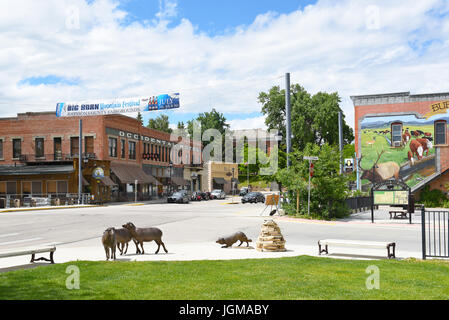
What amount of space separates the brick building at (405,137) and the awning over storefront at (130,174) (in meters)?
27.3

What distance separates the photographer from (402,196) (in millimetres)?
23219

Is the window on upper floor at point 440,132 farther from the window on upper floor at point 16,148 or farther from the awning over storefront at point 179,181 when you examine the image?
the window on upper floor at point 16,148

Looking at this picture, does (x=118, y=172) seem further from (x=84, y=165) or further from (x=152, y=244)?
(x=152, y=244)

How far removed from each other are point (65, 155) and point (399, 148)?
3504cm

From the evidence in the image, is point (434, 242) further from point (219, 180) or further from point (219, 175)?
point (219, 175)

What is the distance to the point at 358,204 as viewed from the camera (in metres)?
30.6

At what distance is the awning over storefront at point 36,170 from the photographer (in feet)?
154

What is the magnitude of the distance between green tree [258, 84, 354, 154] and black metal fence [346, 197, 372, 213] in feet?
97.5

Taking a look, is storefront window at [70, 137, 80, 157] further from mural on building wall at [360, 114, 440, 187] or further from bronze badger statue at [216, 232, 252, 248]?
bronze badger statue at [216, 232, 252, 248]

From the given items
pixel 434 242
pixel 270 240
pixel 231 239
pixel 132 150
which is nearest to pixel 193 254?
pixel 231 239

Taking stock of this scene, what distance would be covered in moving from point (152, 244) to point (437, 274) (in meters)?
8.80

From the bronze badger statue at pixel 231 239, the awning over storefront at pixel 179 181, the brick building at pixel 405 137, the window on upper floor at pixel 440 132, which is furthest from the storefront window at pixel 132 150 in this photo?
the bronze badger statue at pixel 231 239

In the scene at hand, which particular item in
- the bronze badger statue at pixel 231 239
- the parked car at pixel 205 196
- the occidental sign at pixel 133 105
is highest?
the occidental sign at pixel 133 105

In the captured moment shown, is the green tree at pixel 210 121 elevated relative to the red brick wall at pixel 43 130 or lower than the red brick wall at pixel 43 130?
elevated
